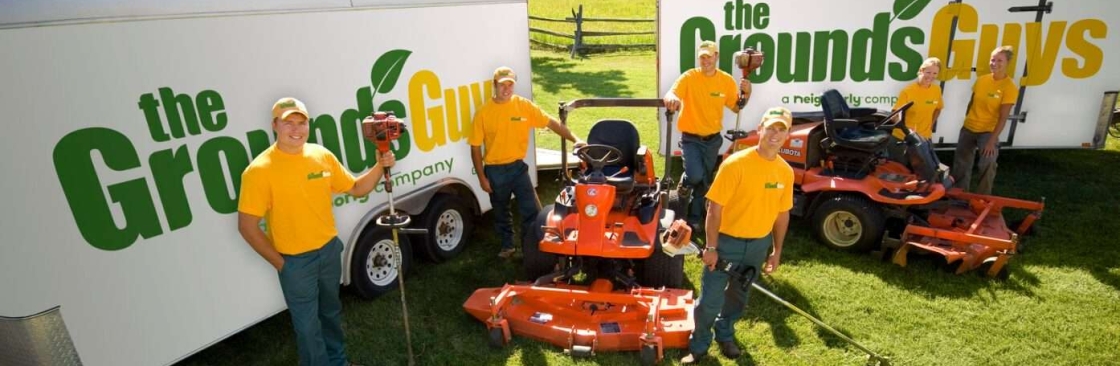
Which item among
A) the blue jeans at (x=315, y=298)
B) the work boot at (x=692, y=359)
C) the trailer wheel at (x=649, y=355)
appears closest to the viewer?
the blue jeans at (x=315, y=298)

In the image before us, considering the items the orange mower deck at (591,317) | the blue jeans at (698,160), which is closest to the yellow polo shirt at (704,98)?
the blue jeans at (698,160)

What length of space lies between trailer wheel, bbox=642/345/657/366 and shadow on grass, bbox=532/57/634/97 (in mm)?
9955

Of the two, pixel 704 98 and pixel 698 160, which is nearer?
pixel 704 98

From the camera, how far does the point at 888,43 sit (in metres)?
7.68

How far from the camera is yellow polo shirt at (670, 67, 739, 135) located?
6227mm

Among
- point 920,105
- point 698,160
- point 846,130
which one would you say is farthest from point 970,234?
point 698,160

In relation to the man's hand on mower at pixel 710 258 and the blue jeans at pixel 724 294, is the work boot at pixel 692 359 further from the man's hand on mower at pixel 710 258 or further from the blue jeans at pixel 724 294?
the man's hand on mower at pixel 710 258

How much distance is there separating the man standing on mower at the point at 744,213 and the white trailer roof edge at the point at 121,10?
2.87 metres

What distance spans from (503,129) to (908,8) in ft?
16.7

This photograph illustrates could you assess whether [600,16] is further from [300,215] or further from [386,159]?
[300,215]

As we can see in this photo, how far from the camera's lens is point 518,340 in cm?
470

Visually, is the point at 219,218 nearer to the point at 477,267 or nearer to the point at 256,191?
the point at 256,191

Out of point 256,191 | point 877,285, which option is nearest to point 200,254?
point 256,191

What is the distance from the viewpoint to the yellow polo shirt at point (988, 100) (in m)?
6.29
